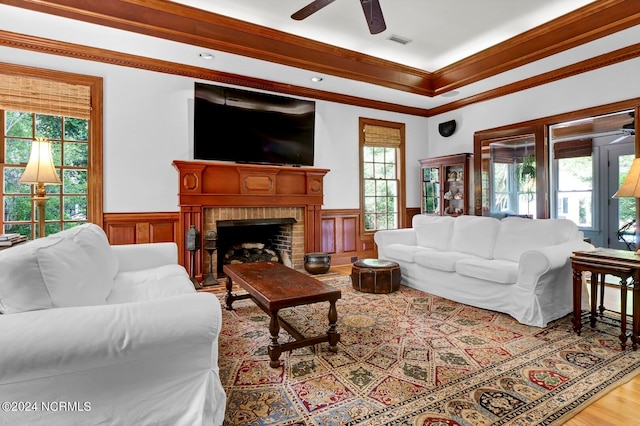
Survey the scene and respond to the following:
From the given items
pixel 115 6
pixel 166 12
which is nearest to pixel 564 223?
pixel 166 12

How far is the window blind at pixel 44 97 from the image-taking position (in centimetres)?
351

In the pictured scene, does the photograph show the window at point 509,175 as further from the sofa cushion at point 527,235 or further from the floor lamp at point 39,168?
the floor lamp at point 39,168

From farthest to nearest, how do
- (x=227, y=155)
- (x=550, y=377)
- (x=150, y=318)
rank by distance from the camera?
1. (x=227, y=155)
2. (x=550, y=377)
3. (x=150, y=318)

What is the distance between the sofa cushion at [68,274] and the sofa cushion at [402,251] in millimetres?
3146

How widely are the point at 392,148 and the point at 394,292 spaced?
3061 millimetres

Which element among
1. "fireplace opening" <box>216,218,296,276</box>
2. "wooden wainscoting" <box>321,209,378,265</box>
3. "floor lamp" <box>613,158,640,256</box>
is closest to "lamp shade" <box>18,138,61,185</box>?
"fireplace opening" <box>216,218,296,276</box>

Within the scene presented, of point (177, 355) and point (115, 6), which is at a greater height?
point (115, 6)

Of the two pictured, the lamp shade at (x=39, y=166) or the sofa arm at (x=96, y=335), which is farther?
the lamp shade at (x=39, y=166)

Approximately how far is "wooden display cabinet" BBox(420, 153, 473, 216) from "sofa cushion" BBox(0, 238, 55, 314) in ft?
17.8

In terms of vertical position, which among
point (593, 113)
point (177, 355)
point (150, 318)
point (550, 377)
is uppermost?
point (593, 113)

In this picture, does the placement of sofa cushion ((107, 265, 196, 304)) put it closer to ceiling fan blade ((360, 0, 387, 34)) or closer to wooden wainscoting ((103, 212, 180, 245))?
wooden wainscoting ((103, 212, 180, 245))

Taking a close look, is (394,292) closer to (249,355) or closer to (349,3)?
(249,355)

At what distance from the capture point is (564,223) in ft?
10.7

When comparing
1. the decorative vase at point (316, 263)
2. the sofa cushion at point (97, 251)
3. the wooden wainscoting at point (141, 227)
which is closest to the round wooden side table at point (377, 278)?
the decorative vase at point (316, 263)
